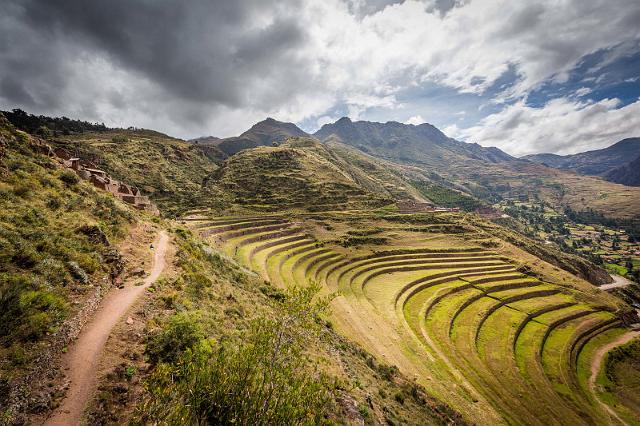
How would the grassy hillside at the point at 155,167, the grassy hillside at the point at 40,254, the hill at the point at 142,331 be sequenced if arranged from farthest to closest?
the grassy hillside at the point at 155,167 < the grassy hillside at the point at 40,254 < the hill at the point at 142,331

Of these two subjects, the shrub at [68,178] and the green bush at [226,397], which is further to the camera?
the shrub at [68,178]

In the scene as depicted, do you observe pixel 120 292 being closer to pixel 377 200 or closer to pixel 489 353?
pixel 489 353

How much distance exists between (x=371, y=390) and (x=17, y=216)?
19.2 metres

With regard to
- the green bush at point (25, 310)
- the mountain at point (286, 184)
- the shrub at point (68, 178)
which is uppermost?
the mountain at point (286, 184)

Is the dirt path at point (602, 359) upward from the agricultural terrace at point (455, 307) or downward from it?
downward

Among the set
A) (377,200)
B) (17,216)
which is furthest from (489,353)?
(377,200)

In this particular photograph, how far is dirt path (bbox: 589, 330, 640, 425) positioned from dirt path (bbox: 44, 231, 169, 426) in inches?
1524

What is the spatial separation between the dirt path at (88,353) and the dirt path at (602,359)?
38702mm

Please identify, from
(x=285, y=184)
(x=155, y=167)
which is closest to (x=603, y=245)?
(x=285, y=184)

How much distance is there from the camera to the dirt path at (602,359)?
24.9 metres

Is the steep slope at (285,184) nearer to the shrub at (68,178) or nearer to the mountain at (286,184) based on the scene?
the mountain at (286,184)

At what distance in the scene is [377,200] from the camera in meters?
85.1

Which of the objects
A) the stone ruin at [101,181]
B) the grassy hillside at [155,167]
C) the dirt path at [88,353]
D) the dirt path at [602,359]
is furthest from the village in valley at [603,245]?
the grassy hillside at [155,167]

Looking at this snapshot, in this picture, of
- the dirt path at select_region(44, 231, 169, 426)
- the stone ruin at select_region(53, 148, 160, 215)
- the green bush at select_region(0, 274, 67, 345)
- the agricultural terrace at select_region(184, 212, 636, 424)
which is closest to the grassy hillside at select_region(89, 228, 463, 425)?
the dirt path at select_region(44, 231, 169, 426)
